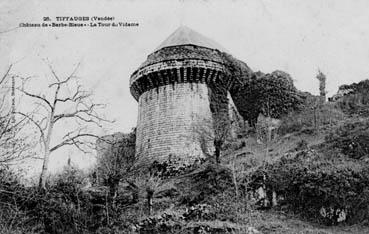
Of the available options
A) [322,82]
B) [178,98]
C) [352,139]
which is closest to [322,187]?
[352,139]

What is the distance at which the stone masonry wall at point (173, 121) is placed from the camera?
1014 inches

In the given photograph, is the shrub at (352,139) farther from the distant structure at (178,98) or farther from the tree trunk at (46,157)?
the tree trunk at (46,157)

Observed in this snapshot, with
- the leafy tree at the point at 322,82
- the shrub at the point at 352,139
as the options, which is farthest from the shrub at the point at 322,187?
the leafy tree at the point at 322,82

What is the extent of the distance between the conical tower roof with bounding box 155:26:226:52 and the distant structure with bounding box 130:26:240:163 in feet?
0.38

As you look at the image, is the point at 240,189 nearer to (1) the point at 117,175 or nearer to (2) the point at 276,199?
(2) the point at 276,199

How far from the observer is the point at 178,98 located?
2691cm

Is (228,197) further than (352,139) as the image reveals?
No

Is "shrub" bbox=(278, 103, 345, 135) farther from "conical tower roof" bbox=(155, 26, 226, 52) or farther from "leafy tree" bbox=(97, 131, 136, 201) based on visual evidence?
"leafy tree" bbox=(97, 131, 136, 201)

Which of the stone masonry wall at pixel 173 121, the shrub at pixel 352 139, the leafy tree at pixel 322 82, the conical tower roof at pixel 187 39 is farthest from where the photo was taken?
the leafy tree at pixel 322 82

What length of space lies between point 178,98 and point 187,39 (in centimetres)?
416

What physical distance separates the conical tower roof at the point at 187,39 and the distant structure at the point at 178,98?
0.38 ft

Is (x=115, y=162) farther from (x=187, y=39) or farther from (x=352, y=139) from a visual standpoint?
(x=352, y=139)

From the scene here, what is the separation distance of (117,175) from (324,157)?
8.26 metres

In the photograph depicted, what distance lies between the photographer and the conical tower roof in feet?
92.5
